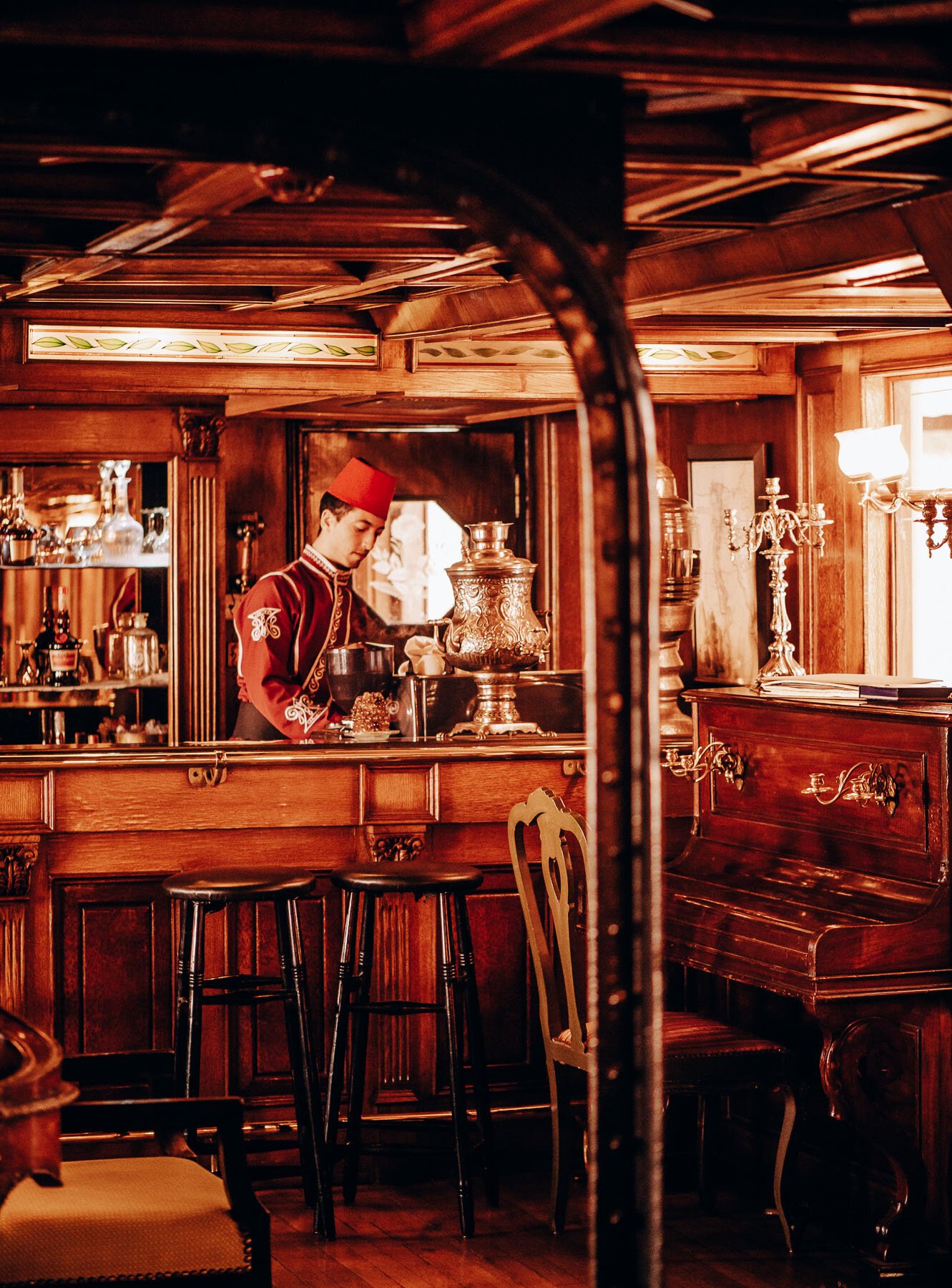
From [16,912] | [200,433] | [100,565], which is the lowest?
[16,912]

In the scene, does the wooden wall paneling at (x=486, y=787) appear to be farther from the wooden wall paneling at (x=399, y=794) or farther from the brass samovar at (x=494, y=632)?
the brass samovar at (x=494, y=632)

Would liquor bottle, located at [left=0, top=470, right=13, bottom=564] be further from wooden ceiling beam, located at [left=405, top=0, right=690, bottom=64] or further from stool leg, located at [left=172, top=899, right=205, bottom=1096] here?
wooden ceiling beam, located at [left=405, top=0, right=690, bottom=64]

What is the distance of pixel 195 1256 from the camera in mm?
2400

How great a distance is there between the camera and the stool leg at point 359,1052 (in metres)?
4.01

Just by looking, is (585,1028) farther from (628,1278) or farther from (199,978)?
(628,1278)

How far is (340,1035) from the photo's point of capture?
3975mm

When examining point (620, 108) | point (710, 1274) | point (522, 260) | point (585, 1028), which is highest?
point (620, 108)

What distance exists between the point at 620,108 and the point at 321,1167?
2.66 metres

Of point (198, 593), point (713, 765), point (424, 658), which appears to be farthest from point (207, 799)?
point (198, 593)

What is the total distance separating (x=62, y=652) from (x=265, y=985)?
9.55 ft

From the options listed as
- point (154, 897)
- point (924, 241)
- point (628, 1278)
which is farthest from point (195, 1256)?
point (924, 241)

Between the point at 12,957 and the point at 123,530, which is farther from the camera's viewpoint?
the point at 123,530

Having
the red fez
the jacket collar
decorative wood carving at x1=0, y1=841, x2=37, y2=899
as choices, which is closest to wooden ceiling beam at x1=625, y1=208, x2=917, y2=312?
the red fez

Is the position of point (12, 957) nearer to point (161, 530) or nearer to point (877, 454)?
point (161, 530)
